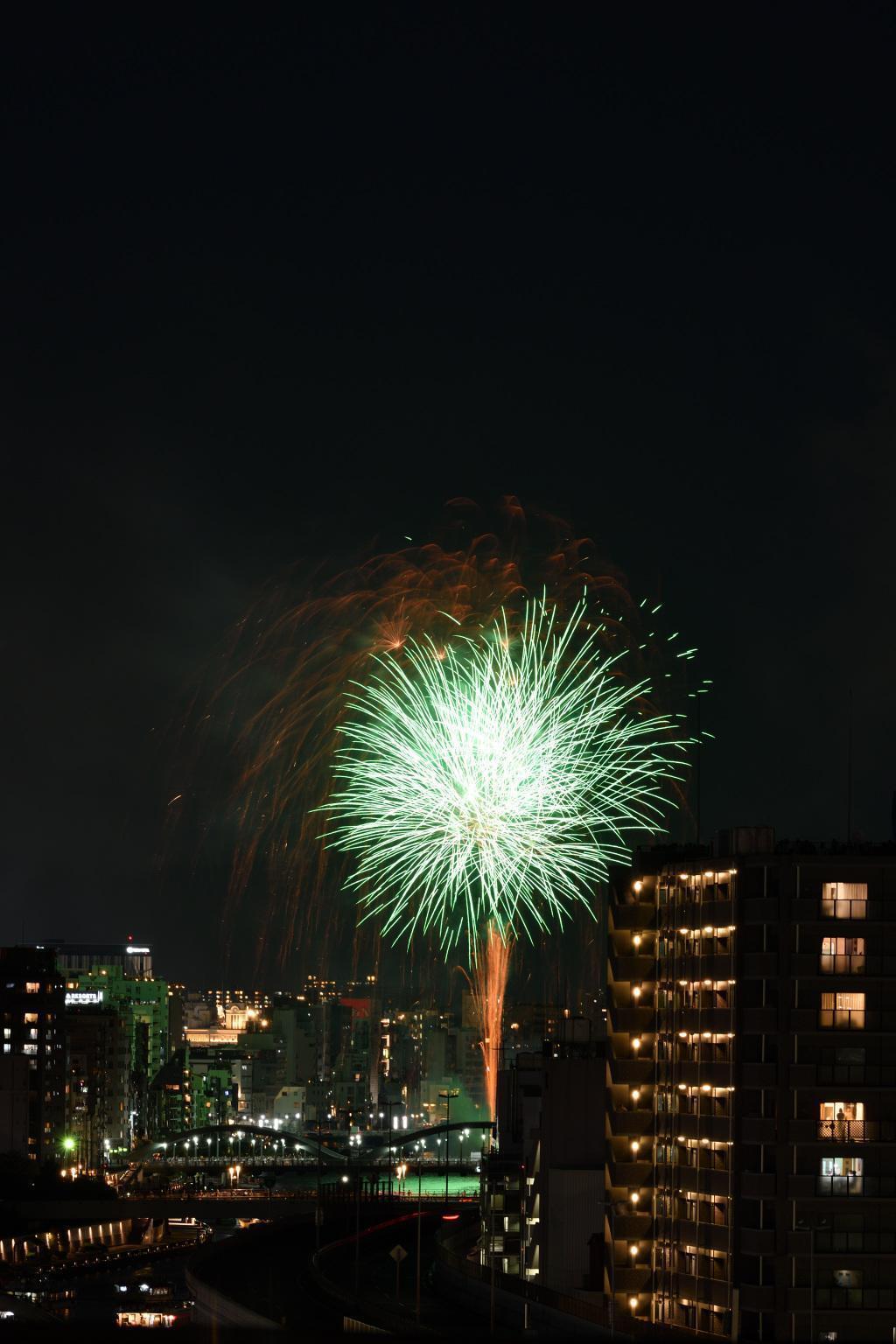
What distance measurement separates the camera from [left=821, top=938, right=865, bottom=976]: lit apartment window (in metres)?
40.9

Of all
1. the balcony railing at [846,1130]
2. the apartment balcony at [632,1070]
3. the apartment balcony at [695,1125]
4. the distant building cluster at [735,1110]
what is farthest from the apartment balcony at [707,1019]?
the balcony railing at [846,1130]

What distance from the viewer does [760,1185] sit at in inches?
1582

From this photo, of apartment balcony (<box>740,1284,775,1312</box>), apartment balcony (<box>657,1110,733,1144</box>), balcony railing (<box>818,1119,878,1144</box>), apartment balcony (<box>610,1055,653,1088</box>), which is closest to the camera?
apartment balcony (<box>740,1284,775,1312</box>)

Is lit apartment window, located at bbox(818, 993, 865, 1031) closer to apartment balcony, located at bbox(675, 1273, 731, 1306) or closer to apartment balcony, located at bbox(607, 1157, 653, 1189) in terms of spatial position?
apartment balcony, located at bbox(675, 1273, 731, 1306)

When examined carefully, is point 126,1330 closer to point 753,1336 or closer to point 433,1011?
point 753,1336

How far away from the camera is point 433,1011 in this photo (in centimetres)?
19562

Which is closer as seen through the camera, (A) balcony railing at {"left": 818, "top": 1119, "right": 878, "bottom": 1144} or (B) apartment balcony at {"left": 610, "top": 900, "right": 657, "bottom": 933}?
(A) balcony railing at {"left": 818, "top": 1119, "right": 878, "bottom": 1144}

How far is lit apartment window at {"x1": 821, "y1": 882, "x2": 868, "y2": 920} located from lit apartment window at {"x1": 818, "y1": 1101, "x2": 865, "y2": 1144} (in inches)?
162

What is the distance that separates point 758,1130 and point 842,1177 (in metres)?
2.04

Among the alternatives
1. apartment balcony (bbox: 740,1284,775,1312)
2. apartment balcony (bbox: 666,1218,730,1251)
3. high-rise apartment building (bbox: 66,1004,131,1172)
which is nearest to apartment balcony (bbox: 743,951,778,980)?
apartment balcony (bbox: 666,1218,730,1251)

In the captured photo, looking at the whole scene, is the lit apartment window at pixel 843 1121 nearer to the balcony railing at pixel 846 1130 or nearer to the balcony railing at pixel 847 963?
the balcony railing at pixel 846 1130

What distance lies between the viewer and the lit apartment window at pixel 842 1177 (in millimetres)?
40094

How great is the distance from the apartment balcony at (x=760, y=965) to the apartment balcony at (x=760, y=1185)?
4.27 m

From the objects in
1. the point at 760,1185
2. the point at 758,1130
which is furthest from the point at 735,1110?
the point at 760,1185
